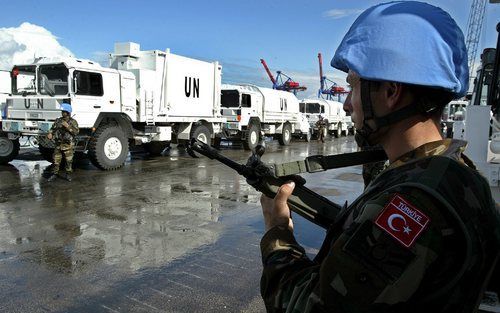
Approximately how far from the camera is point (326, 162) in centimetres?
147

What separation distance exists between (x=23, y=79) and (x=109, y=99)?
2.28 metres

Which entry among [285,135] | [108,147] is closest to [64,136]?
[108,147]

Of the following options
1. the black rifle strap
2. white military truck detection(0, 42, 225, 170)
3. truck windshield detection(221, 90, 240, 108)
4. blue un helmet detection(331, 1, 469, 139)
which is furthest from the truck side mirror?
blue un helmet detection(331, 1, 469, 139)

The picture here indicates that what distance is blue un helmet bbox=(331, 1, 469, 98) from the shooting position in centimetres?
110

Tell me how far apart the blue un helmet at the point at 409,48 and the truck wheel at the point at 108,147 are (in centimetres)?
992

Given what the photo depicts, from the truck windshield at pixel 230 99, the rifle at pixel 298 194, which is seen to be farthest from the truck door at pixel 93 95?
the rifle at pixel 298 194

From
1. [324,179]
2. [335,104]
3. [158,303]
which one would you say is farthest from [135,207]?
[335,104]

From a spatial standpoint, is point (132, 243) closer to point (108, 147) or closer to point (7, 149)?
point (108, 147)

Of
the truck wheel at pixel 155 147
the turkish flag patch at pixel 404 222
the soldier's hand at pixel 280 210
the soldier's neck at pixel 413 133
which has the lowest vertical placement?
the truck wheel at pixel 155 147

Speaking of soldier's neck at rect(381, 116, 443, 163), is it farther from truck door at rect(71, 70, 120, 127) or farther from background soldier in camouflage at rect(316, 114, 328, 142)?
background soldier in camouflage at rect(316, 114, 328, 142)

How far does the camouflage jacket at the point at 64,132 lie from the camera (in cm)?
929

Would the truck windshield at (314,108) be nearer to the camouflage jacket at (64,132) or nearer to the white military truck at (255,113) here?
the white military truck at (255,113)

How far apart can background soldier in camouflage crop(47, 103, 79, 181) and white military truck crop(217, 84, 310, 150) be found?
7.57m

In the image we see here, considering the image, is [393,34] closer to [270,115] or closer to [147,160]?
[147,160]
